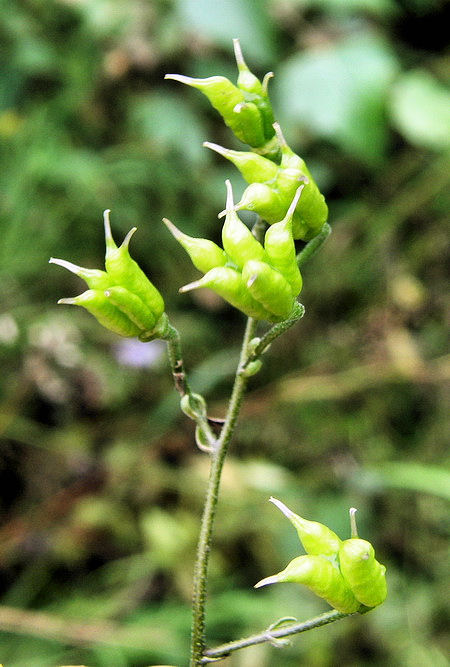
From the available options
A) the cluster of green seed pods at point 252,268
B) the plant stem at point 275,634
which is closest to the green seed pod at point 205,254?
the cluster of green seed pods at point 252,268

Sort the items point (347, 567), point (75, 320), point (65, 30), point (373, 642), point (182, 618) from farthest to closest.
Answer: point (65, 30), point (75, 320), point (373, 642), point (182, 618), point (347, 567)

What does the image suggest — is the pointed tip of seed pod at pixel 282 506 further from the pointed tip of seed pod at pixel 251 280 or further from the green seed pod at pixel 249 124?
the green seed pod at pixel 249 124

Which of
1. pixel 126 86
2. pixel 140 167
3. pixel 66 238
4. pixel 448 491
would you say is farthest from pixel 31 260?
pixel 448 491

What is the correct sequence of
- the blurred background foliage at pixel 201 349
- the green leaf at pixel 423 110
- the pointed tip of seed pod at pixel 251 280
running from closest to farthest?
1. the pointed tip of seed pod at pixel 251 280
2. the blurred background foliage at pixel 201 349
3. the green leaf at pixel 423 110

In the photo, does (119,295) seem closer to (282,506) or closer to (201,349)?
(282,506)

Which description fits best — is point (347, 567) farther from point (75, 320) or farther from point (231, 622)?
point (75, 320)

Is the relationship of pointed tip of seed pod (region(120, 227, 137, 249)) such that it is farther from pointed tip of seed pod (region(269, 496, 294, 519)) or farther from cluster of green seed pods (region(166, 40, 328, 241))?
pointed tip of seed pod (region(269, 496, 294, 519))
